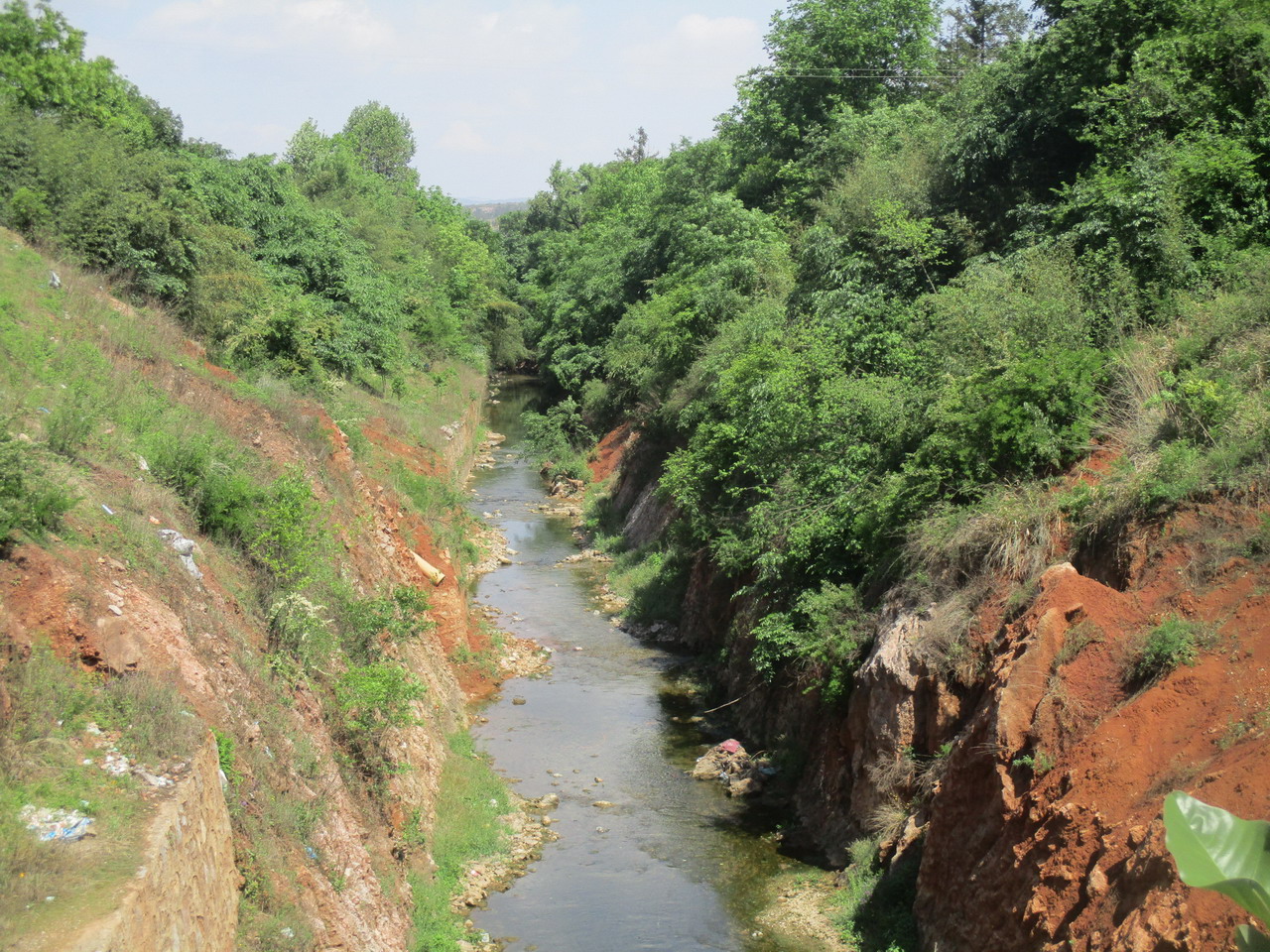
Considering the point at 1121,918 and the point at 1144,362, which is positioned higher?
the point at 1144,362

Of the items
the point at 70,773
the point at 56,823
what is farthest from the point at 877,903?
the point at 56,823

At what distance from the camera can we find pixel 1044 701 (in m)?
11.9

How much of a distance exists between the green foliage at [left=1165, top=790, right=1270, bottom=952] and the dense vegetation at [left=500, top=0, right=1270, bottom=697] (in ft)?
31.9

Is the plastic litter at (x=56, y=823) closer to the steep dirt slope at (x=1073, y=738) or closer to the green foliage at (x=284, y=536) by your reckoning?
the green foliage at (x=284, y=536)

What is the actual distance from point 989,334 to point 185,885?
14.4 meters

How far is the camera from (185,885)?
7930 mm

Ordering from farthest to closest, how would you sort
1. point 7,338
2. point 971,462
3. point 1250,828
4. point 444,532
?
1. point 444,532
2. point 971,462
3. point 7,338
4. point 1250,828

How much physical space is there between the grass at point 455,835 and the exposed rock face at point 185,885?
5086mm

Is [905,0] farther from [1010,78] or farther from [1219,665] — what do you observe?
[1219,665]

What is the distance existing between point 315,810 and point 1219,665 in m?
9.48

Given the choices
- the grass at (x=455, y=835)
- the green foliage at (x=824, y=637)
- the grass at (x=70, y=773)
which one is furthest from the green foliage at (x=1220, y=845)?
the green foliage at (x=824, y=637)

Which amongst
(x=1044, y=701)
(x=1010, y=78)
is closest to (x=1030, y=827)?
(x=1044, y=701)

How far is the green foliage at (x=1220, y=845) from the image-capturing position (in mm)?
3465

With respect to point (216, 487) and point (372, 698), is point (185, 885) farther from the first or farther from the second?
point (216, 487)
